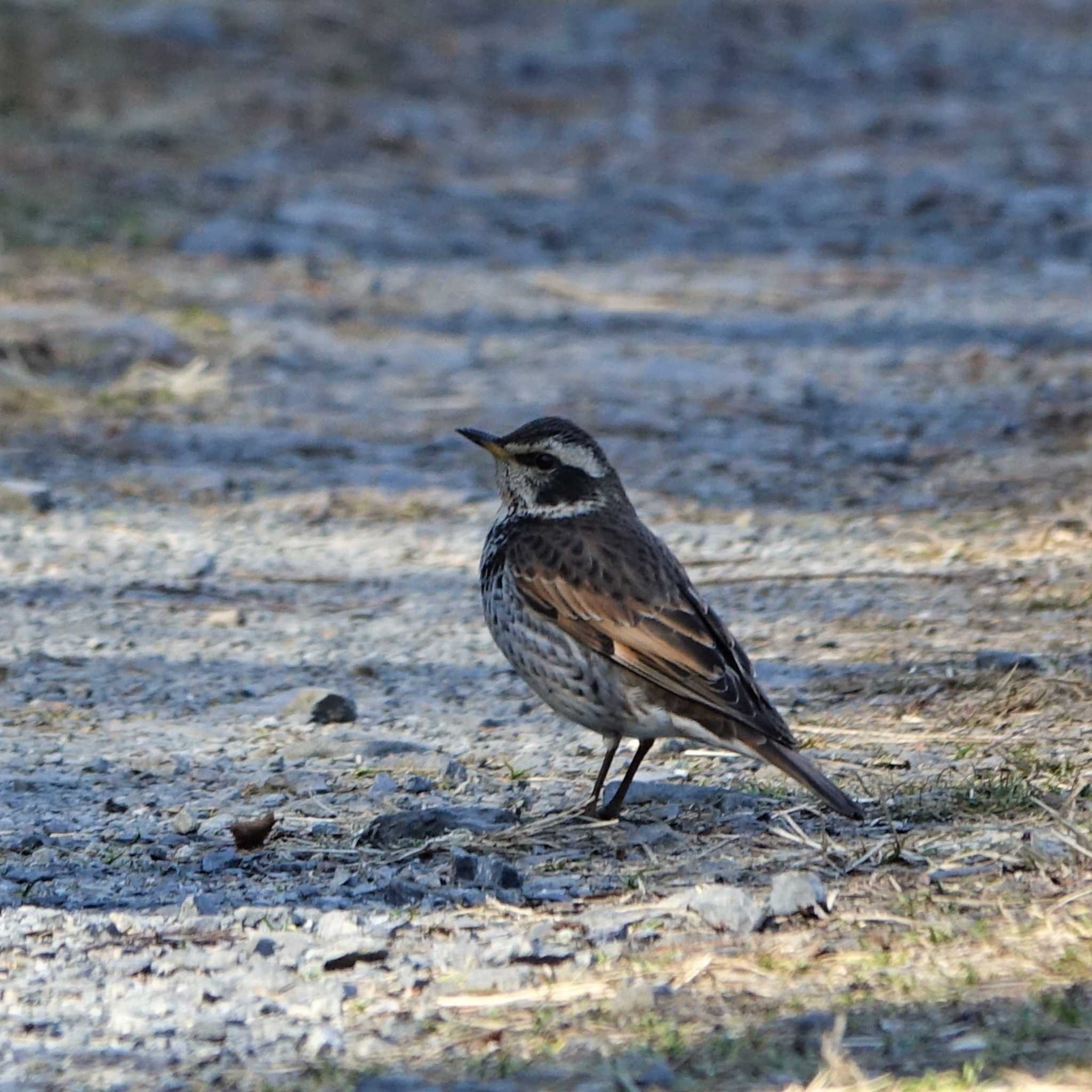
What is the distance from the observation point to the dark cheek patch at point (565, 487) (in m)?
6.38

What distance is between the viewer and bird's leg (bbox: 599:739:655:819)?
5512 mm

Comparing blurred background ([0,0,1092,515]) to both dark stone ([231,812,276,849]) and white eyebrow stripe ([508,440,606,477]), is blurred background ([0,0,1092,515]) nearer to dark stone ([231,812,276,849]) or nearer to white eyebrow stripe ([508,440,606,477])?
white eyebrow stripe ([508,440,606,477])

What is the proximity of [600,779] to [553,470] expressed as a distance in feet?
3.68

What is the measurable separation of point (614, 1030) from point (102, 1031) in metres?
1.00

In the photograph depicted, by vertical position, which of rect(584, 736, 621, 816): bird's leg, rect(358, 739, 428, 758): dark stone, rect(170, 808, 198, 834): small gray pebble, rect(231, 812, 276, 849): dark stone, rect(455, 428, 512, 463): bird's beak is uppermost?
rect(455, 428, 512, 463): bird's beak

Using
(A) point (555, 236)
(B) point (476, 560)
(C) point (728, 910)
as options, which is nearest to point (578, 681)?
(C) point (728, 910)

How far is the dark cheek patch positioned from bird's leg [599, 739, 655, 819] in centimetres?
89

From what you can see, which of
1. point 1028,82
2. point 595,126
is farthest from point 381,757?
point 1028,82

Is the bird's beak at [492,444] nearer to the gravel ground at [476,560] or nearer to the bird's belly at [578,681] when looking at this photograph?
the bird's belly at [578,681]

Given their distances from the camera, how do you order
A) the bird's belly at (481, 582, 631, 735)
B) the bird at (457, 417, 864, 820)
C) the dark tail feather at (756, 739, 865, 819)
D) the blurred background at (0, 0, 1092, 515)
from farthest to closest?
the blurred background at (0, 0, 1092, 515) → the bird's belly at (481, 582, 631, 735) → the bird at (457, 417, 864, 820) → the dark tail feather at (756, 739, 865, 819)

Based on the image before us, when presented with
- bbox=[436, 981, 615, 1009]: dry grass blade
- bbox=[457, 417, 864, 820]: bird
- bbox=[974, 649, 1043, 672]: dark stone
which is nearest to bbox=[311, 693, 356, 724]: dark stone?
bbox=[457, 417, 864, 820]: bird

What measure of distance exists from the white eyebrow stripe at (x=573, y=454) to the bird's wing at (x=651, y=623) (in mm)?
440

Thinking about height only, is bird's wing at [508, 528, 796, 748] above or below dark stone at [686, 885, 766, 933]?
above

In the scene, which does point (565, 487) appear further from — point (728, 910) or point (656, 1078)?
→ point (656, 1078)
